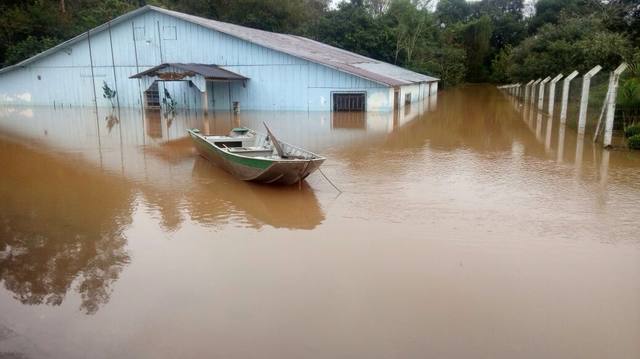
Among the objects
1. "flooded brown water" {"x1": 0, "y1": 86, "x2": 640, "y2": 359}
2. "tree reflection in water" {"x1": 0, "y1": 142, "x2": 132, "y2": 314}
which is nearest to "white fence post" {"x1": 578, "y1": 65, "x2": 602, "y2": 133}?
"flooded brown water" {"x1": 0, "y1": 86, "x2": 640, "y2": 359}

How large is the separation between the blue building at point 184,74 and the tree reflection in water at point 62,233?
1603 centimetres

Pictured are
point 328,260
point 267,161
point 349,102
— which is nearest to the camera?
point 328,260

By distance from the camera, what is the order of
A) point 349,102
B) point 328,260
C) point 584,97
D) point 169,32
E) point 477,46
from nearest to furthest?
point 328,260
point 584,97
point 349,102
point 169,32
point 477,46

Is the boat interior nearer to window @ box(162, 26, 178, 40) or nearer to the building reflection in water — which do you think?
the building reflection in water

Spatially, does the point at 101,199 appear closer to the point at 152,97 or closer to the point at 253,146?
the point at 253,146

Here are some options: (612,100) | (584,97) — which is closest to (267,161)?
(612,100)

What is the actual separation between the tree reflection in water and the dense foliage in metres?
15.9

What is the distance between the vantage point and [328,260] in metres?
6.52

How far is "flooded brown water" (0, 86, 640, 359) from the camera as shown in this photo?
4738mm

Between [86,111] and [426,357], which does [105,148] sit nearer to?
[426,357]

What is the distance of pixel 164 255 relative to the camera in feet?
22.2

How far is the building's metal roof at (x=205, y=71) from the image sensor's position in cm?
2614

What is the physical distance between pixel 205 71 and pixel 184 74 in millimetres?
1459

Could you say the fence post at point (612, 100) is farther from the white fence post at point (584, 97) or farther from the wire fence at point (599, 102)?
the white fence post at point (584, 97)
